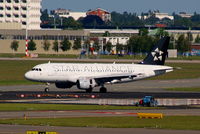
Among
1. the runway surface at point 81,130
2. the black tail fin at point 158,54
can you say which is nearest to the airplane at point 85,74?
the black tail fin at point 158,54

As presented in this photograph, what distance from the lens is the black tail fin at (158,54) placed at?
11400 centimetres

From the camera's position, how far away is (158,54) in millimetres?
114562

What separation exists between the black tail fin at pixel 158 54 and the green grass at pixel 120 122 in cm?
4391

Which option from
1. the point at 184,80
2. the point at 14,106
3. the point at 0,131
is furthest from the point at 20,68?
the point at 0,131

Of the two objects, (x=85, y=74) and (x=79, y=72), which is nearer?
(x=79, y=72)

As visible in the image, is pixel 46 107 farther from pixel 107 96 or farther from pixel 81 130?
pixel 81 130

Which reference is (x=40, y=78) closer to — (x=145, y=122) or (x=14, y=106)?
(x=14, y=106)

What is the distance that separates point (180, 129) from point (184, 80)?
77.7m

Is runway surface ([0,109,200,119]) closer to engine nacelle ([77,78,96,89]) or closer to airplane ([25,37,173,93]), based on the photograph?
engine nacelle ([77,78,96,89])

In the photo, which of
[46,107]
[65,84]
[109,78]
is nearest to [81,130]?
[46,107]

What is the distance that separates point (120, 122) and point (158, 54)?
4961cm

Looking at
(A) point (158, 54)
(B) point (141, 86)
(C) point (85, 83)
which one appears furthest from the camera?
(B) point (141, 86)

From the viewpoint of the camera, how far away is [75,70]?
350 ft

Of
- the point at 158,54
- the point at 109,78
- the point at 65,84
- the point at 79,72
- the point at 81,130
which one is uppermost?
the point at 158,54
